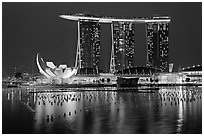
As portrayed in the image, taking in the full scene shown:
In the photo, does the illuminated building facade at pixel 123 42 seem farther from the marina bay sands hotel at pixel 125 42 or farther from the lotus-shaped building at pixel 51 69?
the lotus-shaped building at pixel 51 69

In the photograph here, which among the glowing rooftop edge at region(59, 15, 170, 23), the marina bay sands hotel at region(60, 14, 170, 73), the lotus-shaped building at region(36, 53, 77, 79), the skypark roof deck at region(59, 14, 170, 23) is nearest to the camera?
the lotus-shaped building at region(36, 53, 77, 79)

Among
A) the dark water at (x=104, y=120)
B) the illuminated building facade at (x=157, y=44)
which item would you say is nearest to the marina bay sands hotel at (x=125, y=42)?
the illuminated building facade at (x=157, y=44)

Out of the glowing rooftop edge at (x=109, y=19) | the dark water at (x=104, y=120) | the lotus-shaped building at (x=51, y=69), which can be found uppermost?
the glowing rooftop edge at (x=109, y=19)

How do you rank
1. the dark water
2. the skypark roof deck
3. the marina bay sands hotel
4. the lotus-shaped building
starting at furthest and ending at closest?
the marina bay sands hotel → the skypark roof deck → the lotus-shaped building → the dark water

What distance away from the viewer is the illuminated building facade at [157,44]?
71625 millimetres

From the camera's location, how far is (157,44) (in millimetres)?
72812

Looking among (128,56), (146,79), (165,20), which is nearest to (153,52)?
(128,56)

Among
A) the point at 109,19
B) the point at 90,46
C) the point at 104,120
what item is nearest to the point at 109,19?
the point at 109,19

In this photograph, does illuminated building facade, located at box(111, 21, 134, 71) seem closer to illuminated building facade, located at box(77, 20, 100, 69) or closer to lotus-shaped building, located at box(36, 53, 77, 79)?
illuminated building facade, located at box(77, 20, 100, 69)

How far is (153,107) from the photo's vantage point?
17.2 meters

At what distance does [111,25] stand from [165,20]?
9274mm

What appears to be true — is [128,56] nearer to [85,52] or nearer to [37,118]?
[85,52]

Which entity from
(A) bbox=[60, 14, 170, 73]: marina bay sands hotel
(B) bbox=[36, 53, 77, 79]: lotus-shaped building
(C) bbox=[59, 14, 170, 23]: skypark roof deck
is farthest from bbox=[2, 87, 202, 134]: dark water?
(A) bbox=[60, 14, 170, 73]: marina bay sands hotel

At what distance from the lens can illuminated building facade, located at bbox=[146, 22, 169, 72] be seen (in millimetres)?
71625
